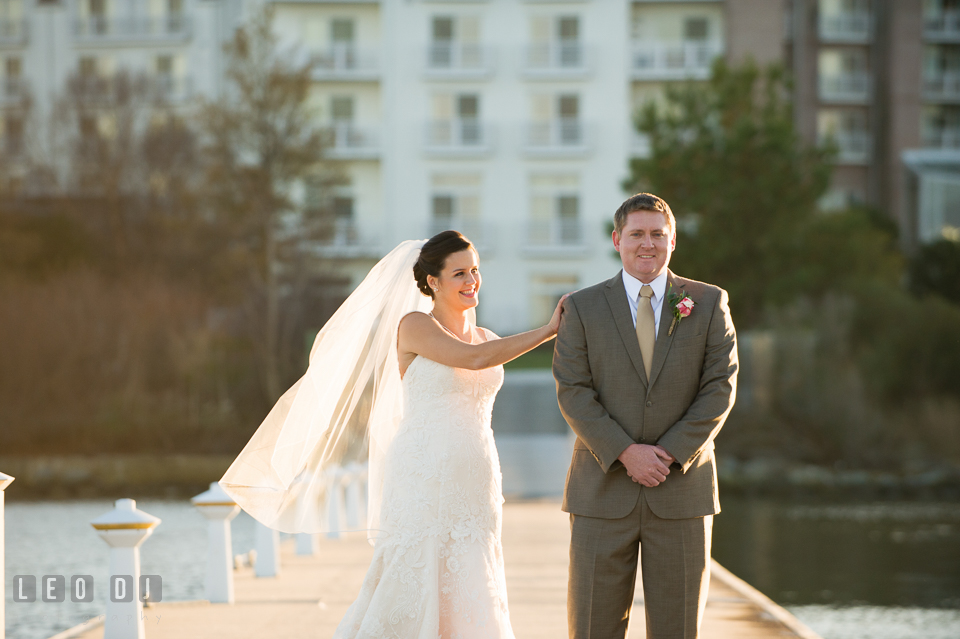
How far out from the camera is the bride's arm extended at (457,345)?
457 cm

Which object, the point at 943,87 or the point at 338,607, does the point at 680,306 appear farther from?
the point at 943,87

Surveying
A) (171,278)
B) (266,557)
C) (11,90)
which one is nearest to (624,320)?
(266,557)

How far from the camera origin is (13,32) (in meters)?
42.7

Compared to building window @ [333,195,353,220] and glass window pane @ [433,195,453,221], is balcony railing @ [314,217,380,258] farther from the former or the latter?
glass window pane @ [433,195,453,221]

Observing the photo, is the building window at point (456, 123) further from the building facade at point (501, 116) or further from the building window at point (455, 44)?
the building window at point (455, 44)

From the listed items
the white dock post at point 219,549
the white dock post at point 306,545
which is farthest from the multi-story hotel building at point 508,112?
the white dock post at point 219,549

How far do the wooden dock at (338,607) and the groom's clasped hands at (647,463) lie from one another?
257cm

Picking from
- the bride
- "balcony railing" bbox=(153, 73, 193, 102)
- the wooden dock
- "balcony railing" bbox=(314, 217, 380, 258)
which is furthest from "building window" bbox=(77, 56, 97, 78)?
the bride

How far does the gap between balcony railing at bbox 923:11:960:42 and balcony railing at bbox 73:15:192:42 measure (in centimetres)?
3050

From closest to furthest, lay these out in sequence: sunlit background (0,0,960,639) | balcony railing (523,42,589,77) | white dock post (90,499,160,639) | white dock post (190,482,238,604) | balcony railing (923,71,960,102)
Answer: white dock post (90,499,160,639), white dock post (190,482,238,604), sunlit background (0,0,960,639), balcony railing (523,42,589,77), balcony railing (923,71,960,102)

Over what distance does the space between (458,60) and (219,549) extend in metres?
32.8

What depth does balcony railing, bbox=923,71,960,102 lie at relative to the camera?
144ft

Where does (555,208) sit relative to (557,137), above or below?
below

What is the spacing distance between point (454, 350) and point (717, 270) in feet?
75.9
